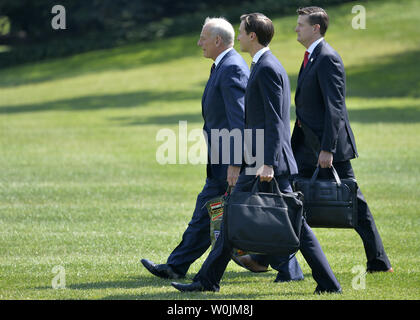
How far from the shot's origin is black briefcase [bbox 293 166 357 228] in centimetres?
732

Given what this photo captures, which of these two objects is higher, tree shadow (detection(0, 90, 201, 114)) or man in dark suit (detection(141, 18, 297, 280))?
man in dark suit (detection(141, 18, 297, 280))

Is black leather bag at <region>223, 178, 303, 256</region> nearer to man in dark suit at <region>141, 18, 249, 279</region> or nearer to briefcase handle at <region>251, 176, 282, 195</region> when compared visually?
briefcase handle at <region>251, 176, 282, 195</region>

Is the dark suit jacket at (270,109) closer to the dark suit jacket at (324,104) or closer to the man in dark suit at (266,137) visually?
the man in dark suit at (266,137)

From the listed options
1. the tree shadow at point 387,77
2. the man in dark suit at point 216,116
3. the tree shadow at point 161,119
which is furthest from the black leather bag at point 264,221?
the tree shadow at point 387,77

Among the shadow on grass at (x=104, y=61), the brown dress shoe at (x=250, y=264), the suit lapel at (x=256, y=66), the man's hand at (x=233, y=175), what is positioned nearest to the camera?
the suit lapel at (x=256, y=66)

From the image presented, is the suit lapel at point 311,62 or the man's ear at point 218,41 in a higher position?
the man's ear at point 218,41

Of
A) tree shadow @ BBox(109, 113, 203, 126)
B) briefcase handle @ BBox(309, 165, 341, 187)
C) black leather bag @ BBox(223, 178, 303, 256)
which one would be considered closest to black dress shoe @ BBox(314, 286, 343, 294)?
black leather bag @ BBox(223, 178, 303, 256)

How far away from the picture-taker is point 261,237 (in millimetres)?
6539

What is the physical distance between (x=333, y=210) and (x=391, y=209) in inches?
184

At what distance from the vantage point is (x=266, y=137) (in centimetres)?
669

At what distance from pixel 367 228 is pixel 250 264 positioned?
1131 mm

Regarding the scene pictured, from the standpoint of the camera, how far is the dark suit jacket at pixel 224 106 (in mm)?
7145

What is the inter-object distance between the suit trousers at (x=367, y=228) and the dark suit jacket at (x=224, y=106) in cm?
81

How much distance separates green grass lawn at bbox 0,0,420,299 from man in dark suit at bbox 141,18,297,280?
0.31 meters
